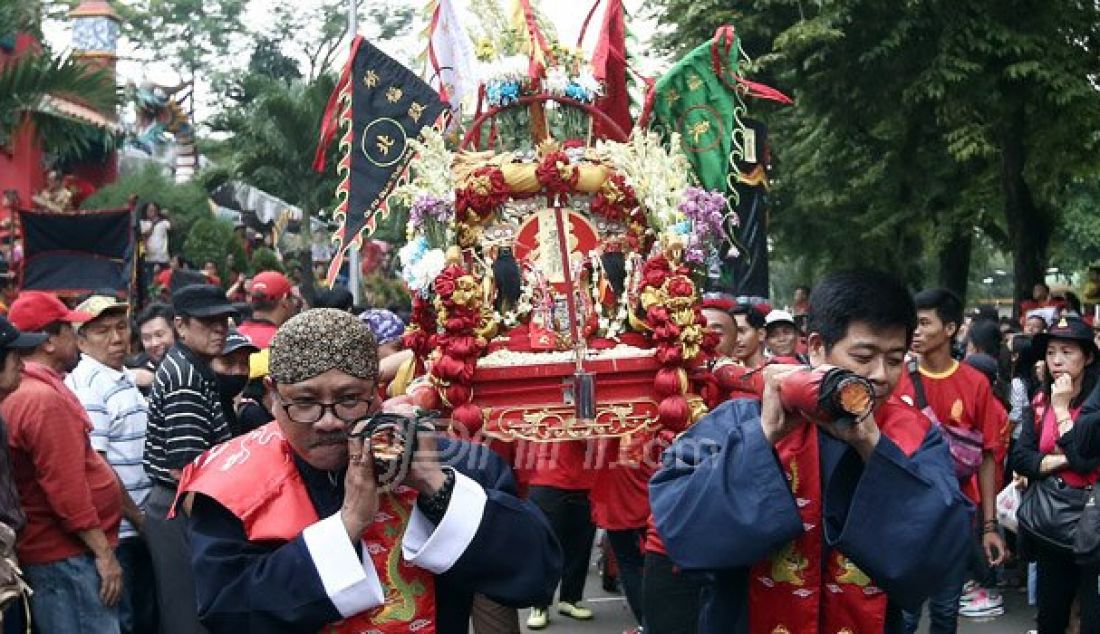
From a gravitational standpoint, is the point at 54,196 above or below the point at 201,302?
above

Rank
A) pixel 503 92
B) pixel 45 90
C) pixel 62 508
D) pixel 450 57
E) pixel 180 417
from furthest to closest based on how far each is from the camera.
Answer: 1. pixel 45 90
2. pixel 450 57
3. pixel 503 92
4. pixel 180 417
5. pixel 62 508

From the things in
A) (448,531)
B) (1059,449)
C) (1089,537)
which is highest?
(448,531)

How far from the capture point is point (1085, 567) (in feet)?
22.1

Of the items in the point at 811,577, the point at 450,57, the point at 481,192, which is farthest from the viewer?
the point at 450,57

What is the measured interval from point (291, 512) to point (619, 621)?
6.07 meters

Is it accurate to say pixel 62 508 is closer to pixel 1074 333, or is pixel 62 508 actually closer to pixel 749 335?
pixel 749 335

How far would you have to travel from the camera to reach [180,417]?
5.89m

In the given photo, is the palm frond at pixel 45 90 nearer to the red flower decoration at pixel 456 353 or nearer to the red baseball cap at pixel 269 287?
the red baseball cap at pixel 269 287

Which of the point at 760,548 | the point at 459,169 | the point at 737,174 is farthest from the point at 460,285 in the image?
the point at 760,548

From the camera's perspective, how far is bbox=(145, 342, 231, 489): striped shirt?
5855 mm

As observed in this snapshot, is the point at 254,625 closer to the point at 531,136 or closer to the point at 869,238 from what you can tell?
the point at 531,136

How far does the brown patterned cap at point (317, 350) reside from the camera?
120 inches

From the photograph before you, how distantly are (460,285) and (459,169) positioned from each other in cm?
71

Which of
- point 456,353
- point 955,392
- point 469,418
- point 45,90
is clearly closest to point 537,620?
point 469,418
